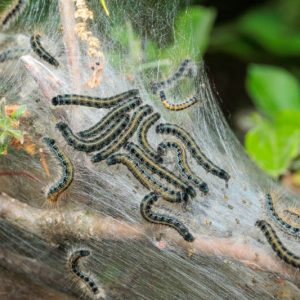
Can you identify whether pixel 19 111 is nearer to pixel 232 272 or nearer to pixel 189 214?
pixel 189 214

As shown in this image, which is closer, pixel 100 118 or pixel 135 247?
pixel 135 247

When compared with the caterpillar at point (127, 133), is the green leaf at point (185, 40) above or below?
above

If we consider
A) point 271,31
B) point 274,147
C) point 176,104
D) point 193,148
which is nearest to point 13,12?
point 176,104

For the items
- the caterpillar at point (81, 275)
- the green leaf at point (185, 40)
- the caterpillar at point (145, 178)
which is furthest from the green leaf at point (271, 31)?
the caterpillar at point (81, 275)

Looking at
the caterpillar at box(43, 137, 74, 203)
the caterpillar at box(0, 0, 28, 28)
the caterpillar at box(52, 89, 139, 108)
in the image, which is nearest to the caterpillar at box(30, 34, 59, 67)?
the caterpillar at box(52, 89, 139, 108)

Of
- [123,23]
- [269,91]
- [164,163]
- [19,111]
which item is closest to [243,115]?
[269,91]

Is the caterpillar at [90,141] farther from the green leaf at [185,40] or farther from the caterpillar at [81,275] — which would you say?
the green leaf at [185,40]
